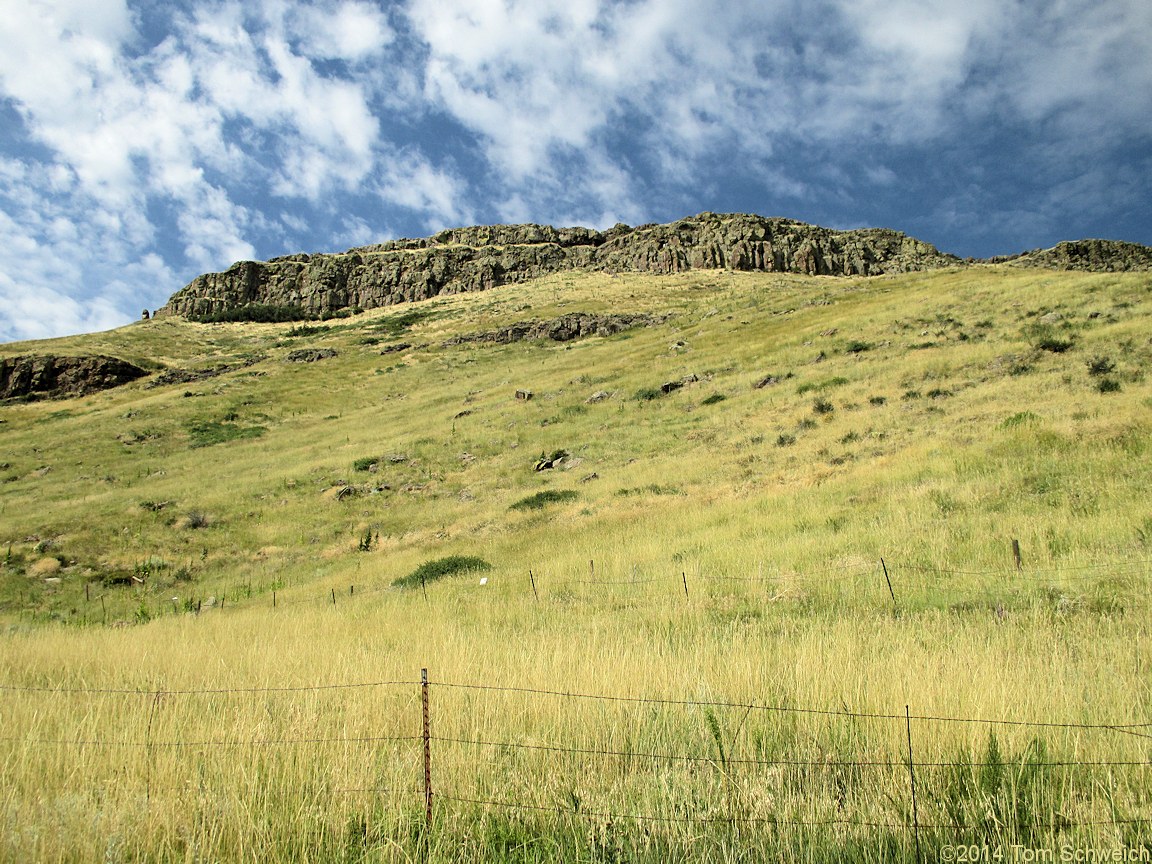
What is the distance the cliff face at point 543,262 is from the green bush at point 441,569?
106m

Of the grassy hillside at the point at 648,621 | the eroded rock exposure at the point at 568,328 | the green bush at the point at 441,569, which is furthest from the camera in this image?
the eroded rock exposure at the point at 568,328

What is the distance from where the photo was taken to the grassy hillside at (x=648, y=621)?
3.04 metres

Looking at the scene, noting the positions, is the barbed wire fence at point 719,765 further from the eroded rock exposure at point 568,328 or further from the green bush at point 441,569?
the eroded rock exposure at point 568,328

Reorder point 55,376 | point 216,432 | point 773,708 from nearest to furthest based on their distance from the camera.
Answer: point 773,708, point 216,432, point 55,376

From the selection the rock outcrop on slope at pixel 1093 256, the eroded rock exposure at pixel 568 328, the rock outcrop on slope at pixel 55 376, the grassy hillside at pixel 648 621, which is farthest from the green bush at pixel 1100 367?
the rock outcrop on slope at pixel 55 376

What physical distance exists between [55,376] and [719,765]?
3237 inches

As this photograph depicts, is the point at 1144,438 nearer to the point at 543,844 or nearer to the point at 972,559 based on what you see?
the point at 972,559

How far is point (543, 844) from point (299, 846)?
120 centimetres

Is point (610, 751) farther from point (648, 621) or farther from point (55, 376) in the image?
point (55, 376)

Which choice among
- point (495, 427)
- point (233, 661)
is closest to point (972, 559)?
point (233, 661)

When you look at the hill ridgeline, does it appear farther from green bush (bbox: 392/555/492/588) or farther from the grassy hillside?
green bush (bbox: 392/555/492/588)

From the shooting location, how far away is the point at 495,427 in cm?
3469

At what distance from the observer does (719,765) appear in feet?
11.4

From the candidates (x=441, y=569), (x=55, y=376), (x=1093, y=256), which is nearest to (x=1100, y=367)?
(x=441, y=569)
